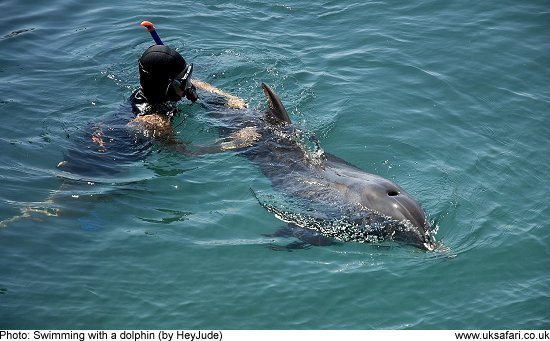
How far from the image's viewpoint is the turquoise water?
22.9ft

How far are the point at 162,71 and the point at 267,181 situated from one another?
6.95ft

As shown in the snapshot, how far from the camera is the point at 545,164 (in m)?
9.66

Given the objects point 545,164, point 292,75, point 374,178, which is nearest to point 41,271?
point 374,178

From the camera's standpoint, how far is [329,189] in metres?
8.27

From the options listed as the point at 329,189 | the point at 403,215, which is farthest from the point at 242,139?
the point at 403,215

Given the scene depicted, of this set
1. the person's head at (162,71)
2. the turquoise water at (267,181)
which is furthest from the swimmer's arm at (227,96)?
the person's head at (162,71)

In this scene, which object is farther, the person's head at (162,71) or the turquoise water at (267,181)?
the person's head at (162,71)

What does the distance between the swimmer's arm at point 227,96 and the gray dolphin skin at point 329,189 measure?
0.47 metres

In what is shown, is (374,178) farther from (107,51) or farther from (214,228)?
(107,51)

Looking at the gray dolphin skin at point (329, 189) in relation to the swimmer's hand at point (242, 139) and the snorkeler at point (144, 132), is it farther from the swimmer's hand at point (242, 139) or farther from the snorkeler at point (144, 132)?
the snorkeler at point (144, 132)

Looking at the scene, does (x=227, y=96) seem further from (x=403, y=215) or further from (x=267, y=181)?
(x=403, y=215)

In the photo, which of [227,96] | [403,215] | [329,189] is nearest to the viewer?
[403,215]

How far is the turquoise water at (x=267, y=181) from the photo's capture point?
22.9ft

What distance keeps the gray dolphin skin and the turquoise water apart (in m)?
0.20
